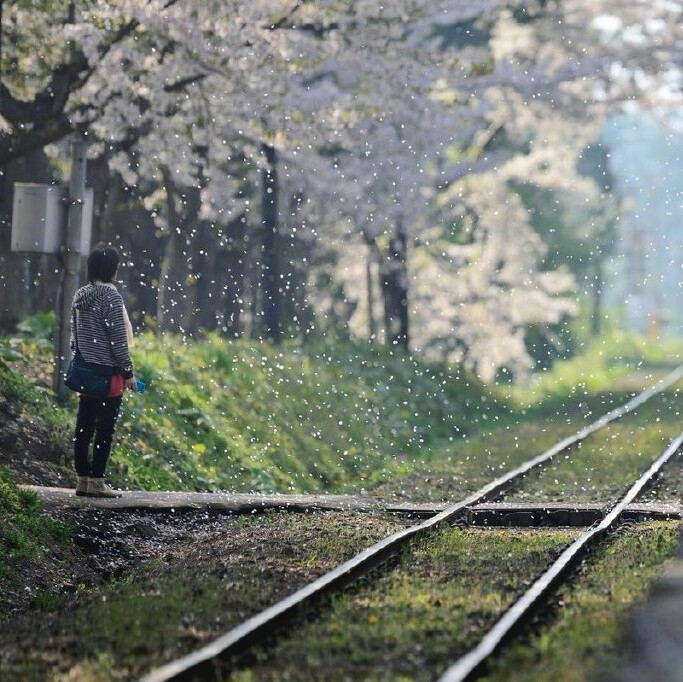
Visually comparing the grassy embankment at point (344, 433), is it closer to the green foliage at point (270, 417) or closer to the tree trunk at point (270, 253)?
the green foliage at point (270, 417)

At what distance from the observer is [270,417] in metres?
21.7

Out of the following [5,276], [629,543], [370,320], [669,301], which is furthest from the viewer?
[669,301]

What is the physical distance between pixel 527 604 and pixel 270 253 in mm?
20726

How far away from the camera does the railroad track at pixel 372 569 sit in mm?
7312

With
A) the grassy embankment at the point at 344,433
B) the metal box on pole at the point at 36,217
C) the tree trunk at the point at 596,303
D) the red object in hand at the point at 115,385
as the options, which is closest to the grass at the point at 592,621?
the grassy embankment at the point at 344,433

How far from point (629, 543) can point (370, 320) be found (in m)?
25.4

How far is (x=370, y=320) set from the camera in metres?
37.2

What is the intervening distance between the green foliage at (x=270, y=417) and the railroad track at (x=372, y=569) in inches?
125

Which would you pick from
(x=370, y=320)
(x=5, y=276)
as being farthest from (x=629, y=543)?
(x=370, y=320)

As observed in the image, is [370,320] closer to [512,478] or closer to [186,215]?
[186,215]

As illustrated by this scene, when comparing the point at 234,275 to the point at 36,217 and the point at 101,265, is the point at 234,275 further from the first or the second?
the point at 101,265

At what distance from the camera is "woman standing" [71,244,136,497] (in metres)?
12.8

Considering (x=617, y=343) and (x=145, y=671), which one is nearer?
(x=145, y=671)

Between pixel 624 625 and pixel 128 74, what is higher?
pixel 128 74
